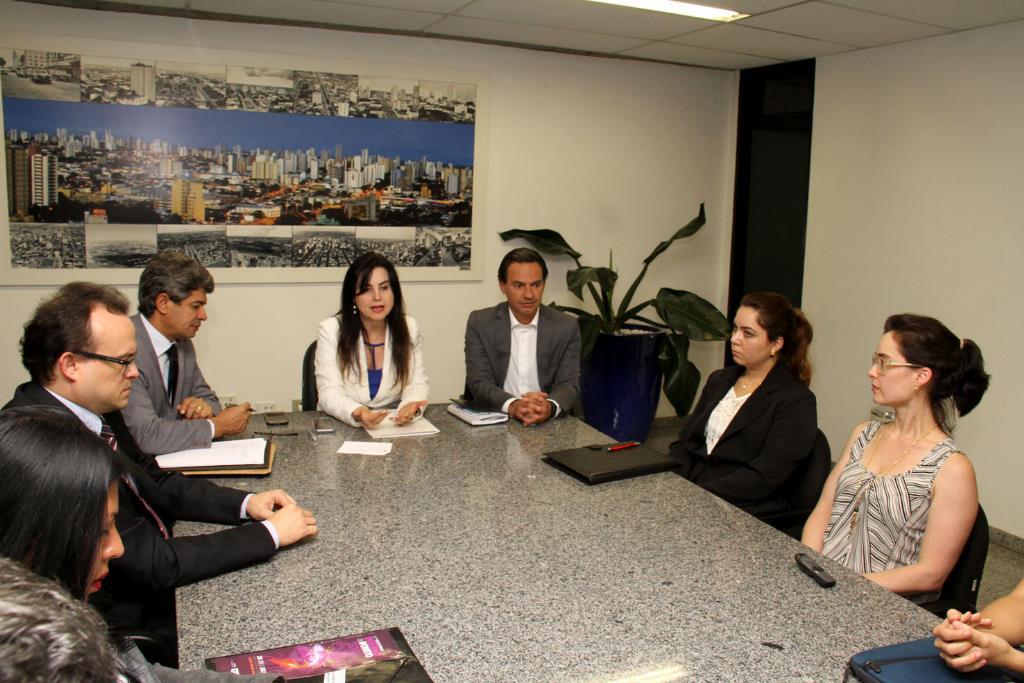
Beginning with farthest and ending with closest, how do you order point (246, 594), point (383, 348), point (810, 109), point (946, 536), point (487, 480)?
1. point (810, 109)
2. point (383, 348)
3. point (487, 480)
4. point (946, 536)
5. point (246, 594)

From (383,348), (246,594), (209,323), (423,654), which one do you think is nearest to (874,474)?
(423,654)

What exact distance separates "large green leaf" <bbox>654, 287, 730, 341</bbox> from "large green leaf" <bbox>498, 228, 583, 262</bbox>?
657mm

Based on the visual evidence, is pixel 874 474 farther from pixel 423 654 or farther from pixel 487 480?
pixel 423 654

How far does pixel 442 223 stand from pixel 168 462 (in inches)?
112

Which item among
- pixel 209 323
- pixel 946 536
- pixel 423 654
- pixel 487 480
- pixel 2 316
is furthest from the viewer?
pixel 209 323

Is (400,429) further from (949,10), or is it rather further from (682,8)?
(949,10)

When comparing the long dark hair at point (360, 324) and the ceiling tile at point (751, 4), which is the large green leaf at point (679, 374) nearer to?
the ceiling tile at point (751, 4)

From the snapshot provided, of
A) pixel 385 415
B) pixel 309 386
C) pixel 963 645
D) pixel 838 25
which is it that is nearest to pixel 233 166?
pixel 309 386

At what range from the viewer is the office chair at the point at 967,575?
1.96 meters

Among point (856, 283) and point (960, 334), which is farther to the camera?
point (856, 283)

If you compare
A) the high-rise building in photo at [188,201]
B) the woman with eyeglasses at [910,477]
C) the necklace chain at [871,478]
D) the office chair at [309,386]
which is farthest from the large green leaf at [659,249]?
the necklace chain at [871,478]

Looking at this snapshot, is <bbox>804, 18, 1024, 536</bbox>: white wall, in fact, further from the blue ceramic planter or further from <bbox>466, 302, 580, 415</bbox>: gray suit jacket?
<bbox>466, 302, 580, 415</bbox>: gray suit jacket

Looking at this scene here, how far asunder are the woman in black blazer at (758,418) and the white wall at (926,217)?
1.86 m

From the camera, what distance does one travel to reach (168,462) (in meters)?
2.37
